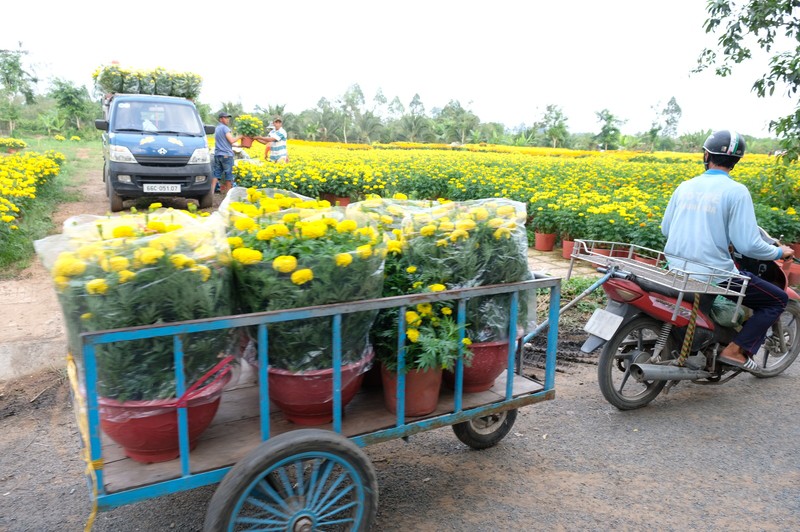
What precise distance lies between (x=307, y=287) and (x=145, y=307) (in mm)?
584

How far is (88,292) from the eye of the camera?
1906 millimetres

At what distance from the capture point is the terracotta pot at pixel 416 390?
2.63 metres

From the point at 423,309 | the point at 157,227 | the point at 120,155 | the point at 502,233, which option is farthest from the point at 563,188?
the point at 157,227

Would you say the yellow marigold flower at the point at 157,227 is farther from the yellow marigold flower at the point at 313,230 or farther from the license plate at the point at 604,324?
the license plate at the point at 604,324

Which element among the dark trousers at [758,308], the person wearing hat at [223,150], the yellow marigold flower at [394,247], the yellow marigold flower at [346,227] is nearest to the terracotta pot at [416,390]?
the yellow marigold flower at [394,247]

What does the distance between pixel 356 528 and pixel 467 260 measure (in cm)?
127

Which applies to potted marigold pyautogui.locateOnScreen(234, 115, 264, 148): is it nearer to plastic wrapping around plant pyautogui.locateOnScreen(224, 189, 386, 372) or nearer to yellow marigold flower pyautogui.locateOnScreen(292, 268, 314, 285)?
plastic wrapping around plant pyautogui.locateOnScreen(224, 189, 386, 372)

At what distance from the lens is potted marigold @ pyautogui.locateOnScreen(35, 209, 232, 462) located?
1933mm

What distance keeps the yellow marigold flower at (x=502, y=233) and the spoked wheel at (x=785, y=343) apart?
9.83ft

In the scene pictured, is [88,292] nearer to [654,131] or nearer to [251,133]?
[251,133]

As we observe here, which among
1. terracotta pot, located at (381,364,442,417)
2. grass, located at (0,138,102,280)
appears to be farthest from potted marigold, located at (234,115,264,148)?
terracotta pot, located at (381,364,442,417)

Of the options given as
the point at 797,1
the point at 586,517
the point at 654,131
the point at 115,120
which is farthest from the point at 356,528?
the point at 654,131

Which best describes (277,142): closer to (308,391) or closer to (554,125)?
(308,391)

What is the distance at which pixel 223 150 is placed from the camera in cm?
1166
